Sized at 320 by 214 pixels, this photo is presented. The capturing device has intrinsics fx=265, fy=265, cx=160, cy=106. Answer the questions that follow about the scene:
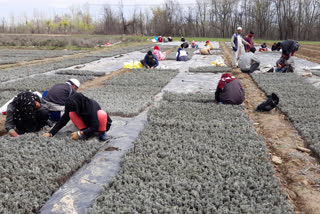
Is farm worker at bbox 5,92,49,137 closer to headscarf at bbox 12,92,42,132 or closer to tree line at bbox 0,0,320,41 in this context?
headscarf at bbox 12,92,42,132

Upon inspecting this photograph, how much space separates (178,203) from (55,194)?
155 centimetres

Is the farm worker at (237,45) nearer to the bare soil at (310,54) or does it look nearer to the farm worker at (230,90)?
the bare soil at (310,54)

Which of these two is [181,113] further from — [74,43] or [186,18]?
[186,18]

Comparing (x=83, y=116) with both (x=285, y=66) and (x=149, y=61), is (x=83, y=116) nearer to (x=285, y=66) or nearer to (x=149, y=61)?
(x=149, y=61)

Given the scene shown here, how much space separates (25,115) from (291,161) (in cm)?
474

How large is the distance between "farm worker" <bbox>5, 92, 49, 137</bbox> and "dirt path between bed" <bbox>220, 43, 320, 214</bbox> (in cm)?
433

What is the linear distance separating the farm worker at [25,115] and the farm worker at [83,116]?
55 centimetres

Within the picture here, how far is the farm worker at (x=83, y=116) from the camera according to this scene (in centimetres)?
466

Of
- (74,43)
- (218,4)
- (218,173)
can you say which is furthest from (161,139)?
(218,4)

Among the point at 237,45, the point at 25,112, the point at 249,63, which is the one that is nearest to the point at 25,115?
the point at 25,112

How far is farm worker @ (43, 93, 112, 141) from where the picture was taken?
15.3ft

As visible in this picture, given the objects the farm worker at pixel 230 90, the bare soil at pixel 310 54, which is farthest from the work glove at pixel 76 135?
the bare soil at pixel 310 54

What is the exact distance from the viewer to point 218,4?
69.9m

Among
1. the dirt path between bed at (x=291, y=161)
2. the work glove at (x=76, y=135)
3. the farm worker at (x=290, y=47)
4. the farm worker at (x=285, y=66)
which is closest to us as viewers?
the dirt path between bed at (x=291, y=161)
